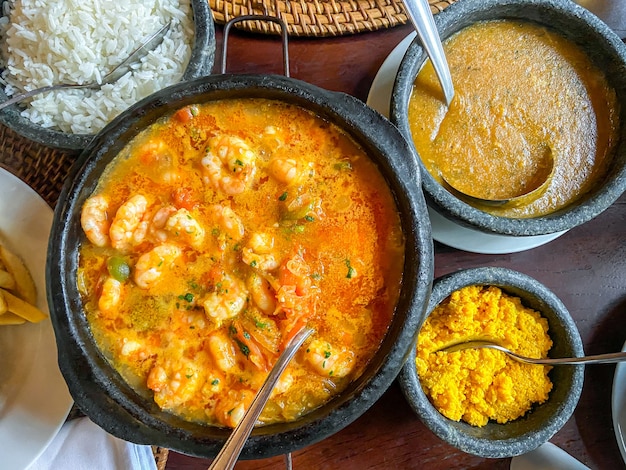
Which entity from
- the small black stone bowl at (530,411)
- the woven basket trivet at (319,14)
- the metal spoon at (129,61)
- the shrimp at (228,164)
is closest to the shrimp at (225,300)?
the shrimp at (228,164)

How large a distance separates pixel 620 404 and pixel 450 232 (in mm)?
771

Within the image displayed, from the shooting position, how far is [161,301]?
1.37m

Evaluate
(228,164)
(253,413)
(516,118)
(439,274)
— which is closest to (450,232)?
Answer: (439,274)

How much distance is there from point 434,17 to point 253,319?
0.98 m

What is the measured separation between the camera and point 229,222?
1350 millimetres

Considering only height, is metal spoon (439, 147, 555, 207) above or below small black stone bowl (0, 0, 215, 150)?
below

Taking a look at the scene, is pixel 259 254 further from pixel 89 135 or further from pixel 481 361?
pixel 481 361

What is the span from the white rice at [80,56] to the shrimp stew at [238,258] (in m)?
0.42

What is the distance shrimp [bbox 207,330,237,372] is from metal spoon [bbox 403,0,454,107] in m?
0.92

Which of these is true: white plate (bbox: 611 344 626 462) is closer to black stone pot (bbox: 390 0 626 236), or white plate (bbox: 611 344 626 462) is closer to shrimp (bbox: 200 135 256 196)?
black stone pot (bbox: 390 0 626 236)

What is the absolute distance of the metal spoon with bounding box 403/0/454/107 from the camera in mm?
1540

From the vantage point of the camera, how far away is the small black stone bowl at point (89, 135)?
5.33ft

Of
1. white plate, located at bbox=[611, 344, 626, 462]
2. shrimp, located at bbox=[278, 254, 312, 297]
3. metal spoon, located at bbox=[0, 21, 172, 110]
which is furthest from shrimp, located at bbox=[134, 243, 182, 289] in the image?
white plate, located at bbox=[611, 344, 626, 462]

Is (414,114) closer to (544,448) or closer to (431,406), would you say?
(431,406)
